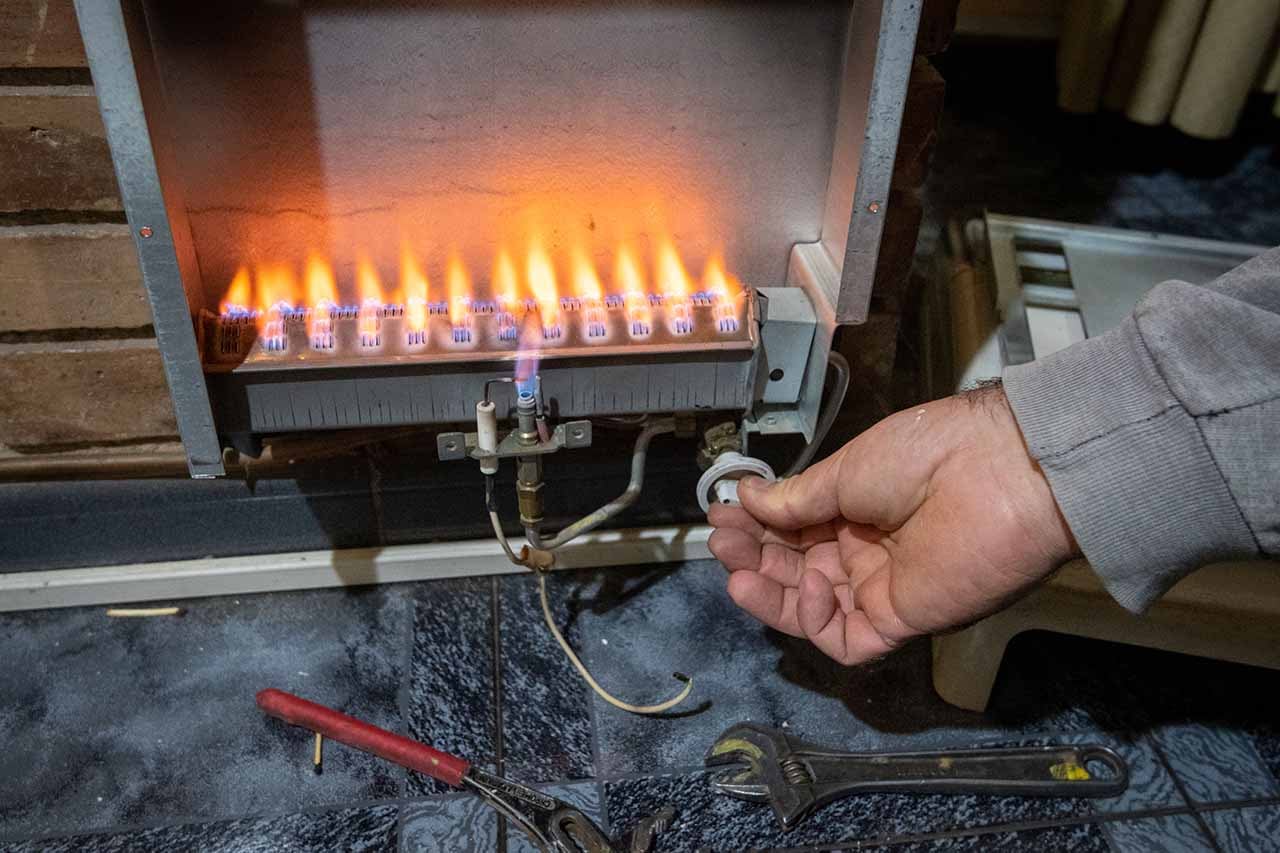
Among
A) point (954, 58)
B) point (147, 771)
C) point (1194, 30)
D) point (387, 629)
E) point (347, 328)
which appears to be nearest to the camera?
point (347, 328)

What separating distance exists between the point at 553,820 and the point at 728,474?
360mm

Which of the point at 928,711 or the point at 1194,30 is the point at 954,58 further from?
the point at 928,711

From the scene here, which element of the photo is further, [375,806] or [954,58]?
[954,58]

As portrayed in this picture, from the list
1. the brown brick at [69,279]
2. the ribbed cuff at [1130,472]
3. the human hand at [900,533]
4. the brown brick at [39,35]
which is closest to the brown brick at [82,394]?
the brown brick at [69,279]

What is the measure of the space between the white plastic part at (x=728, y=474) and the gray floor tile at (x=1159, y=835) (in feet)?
1.52

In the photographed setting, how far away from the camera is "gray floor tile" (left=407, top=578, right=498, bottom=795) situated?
3.24ft

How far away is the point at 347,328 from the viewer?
83cm

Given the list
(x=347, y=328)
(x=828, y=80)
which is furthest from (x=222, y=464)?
(x=828, y=80)

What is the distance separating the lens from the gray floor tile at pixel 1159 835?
0.91 metres

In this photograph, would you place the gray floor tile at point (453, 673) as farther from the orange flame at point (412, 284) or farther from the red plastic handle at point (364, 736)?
the orange flame at point (412, 284)

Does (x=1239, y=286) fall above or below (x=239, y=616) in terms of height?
above

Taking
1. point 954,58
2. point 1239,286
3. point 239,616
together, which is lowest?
point 239,616

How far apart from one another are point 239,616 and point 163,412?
26 cm

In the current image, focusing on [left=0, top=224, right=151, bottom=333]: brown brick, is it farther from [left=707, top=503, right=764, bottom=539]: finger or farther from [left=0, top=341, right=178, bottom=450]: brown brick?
[left=707, top=503, right=764, bottom=539]: finger
